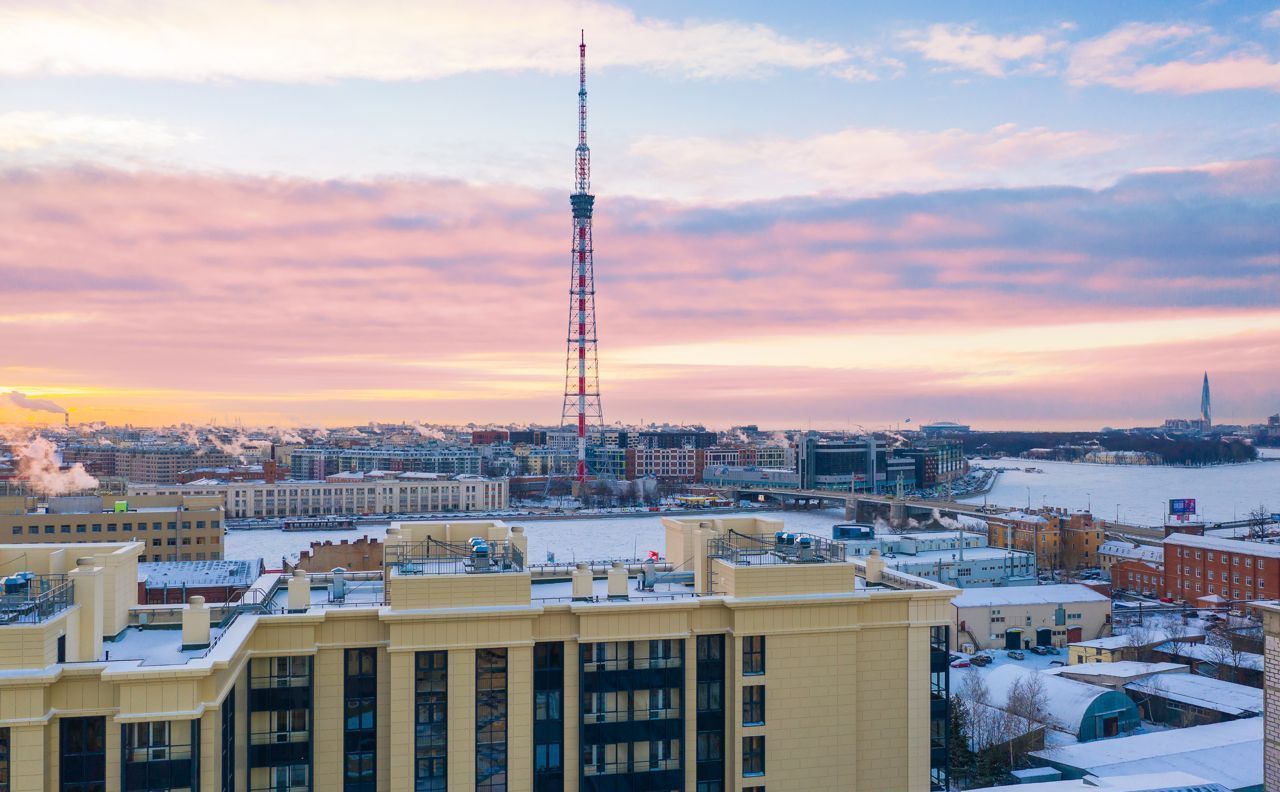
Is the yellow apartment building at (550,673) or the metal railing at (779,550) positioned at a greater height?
the metal railing at (779,550)

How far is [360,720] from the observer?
809cm

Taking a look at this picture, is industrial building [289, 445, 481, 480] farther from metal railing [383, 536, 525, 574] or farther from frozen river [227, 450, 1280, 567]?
metal railing [383, 536, 525, 574]

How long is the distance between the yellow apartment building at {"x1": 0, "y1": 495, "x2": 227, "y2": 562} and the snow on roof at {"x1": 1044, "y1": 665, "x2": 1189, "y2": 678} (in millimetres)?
20345

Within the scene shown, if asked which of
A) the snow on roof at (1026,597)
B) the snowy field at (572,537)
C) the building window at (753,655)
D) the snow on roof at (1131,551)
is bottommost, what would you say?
the snowy field at (572,537)

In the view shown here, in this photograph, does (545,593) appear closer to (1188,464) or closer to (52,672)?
(52,672)

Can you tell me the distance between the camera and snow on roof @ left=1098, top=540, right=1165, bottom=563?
1299 inches

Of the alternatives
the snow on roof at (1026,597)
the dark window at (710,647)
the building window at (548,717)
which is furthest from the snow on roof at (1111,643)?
the building window at (548,717)

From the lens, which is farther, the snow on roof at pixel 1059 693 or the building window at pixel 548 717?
the snow on roof at pixel 1059 693

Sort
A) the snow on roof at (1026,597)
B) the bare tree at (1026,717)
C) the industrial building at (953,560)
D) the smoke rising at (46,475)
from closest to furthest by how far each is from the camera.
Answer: the bare tree at (1026,717) → the snow on roof at (1026,597) → the industrial building at (953,560) → the smoke rising at (46,475)

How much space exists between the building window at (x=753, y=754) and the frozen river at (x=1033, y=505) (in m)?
22.8

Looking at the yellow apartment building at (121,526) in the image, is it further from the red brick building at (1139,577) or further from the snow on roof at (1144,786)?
the red brick building at (1139,577)

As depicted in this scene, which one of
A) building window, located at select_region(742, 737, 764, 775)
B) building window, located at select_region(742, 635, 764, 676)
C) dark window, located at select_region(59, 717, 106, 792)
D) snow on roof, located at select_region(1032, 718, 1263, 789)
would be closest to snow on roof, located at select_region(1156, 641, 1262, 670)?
snow on roof, located at select_region(1032, 718, 1263, 789)

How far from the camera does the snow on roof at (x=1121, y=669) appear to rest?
17.9 metres

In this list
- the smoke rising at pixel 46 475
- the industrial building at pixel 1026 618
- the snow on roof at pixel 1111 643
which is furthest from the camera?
the smoke rising at pixel 46 475
